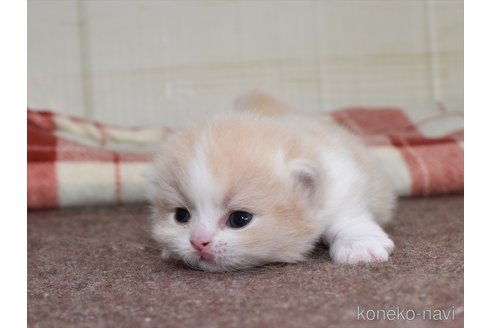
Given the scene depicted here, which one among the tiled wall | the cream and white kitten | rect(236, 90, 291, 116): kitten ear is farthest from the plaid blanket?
the cream and white kitten

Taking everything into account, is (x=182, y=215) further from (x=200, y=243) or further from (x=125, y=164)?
(x=125, y=164)

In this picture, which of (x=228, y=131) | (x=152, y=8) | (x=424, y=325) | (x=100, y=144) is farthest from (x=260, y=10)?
(x=100, y=144)

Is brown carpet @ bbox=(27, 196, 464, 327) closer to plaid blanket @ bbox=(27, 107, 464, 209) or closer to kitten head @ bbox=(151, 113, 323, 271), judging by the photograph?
kitten head @ bbox=(151, 113, 323, 271)

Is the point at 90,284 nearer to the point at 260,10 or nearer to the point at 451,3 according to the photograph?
the point at 260,10

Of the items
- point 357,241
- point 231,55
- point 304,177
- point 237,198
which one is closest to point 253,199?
point 237,198

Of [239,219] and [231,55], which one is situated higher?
[231,55]

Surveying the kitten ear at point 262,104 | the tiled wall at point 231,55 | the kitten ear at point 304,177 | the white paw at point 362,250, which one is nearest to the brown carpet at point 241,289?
the white paw at point 362,250

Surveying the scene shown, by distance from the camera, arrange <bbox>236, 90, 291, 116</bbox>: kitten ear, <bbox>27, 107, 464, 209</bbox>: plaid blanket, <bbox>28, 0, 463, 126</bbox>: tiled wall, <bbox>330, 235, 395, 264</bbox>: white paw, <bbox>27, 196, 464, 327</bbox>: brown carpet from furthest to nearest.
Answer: <bbox>27, 107, 464, 209</bbox>: plaid blanket
<bbox>236, 90, 291, 116</bbox>: kitten ear
<bbox>28, 0, 463, 126</bbox>: tiled wall
<bbox>330, 235, 395, 264</bbox>: white paw
<bbox>27, 196, 464, 327</bbox>: brown carpet

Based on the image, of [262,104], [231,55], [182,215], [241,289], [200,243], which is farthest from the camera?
[231,55]
